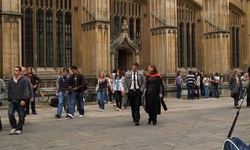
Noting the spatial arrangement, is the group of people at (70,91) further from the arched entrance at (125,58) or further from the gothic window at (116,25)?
the arched entrance at (125,58)

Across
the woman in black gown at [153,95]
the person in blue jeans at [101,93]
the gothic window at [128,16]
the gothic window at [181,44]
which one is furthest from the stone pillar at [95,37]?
the woman in black gown at [153,95]

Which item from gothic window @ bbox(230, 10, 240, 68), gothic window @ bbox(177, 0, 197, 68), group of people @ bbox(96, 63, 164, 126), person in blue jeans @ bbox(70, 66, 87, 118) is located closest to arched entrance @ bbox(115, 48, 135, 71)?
gothic window @ bbox(177, 0, 197, 68)

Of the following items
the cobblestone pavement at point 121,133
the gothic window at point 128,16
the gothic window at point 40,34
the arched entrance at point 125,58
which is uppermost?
the gothic window at point 128,16

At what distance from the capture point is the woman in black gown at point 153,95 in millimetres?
10383

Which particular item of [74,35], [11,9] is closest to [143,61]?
[74,35]

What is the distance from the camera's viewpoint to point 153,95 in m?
10.5

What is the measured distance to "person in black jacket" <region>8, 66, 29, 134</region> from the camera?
8.98 metres

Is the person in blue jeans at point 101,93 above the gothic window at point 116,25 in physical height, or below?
below

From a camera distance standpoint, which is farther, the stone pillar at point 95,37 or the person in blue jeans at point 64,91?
the stone pillar at point 95,37

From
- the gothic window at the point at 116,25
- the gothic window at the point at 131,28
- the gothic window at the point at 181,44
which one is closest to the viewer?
the gothic window at the point at 116,25

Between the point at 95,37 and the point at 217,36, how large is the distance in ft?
33.6

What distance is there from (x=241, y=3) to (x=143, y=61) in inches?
432

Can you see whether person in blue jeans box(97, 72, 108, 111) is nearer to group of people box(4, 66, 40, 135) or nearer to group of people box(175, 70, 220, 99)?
group of people box(4, 66, 40, 135)

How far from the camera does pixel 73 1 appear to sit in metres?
20.4
